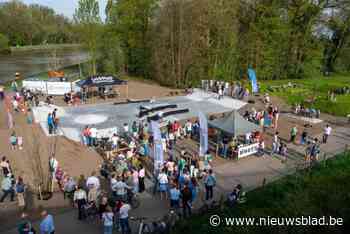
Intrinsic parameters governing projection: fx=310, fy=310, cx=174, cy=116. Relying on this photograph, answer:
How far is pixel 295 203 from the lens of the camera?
10.1 metres

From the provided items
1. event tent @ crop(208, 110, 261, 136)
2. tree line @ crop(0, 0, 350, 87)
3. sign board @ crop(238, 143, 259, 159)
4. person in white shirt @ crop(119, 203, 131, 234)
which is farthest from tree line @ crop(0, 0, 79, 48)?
person in white shirt @ crop(119, 203, 131, 234)

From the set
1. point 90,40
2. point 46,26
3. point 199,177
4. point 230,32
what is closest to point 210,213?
point 199,177

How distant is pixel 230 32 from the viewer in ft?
122

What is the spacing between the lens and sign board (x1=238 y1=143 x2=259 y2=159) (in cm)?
1599

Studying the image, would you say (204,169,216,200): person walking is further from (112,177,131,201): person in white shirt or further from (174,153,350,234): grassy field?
(112,177,131,201): person in white shirt

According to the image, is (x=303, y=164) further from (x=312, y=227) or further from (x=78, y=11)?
(x=78, y=11)

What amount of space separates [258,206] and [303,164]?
577 cm

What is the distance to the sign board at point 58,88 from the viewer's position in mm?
28188

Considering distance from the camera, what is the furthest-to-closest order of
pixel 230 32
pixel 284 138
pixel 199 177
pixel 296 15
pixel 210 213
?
1. pixel 296 15
2. pixel 230 32
3. pixel 284 138
4. pixel 199 177
5. pixel 210 213

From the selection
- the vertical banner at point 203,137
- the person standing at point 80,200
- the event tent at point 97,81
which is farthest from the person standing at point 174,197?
the event tent at point 97,81

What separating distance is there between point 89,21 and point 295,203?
1421 inches

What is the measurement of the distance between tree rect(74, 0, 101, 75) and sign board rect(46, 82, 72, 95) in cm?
1392

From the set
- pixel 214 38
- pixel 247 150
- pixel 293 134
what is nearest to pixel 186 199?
pixel 247 150

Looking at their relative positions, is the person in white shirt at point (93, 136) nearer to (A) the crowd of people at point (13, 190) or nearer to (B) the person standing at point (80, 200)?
(A) the crowd of people at point (13, 190)
